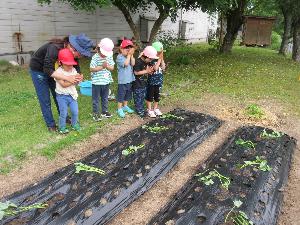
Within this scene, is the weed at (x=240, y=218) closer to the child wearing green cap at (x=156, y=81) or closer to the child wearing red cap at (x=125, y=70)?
the child wearing green cap at (x=156, y=81)

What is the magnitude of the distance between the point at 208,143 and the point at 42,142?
9.80ft

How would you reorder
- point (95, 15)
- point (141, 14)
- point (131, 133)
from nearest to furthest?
point (131, 133)
point (95, 15)
point (141, 14)

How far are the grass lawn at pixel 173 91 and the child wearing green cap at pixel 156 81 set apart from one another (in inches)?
33.0

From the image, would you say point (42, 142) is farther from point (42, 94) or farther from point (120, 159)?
point (120, 159)

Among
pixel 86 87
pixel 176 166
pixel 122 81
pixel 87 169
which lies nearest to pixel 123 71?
pixel 122 81

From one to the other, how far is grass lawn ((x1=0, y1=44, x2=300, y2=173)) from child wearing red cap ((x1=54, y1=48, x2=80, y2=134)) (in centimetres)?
34

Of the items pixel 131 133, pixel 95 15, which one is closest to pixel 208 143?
pixel 131 133

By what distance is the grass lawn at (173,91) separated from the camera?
579cm

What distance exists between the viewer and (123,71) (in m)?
6.91

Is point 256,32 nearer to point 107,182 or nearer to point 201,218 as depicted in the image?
point 107,182

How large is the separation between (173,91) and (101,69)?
3.34m

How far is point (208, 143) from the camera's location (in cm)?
630

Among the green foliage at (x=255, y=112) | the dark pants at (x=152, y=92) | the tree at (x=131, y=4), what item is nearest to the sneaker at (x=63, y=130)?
the dark pants at (x=152, y=92)

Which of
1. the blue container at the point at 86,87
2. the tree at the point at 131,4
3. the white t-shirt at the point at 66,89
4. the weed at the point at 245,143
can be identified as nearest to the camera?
the white t-shirt at the point at 66,89
